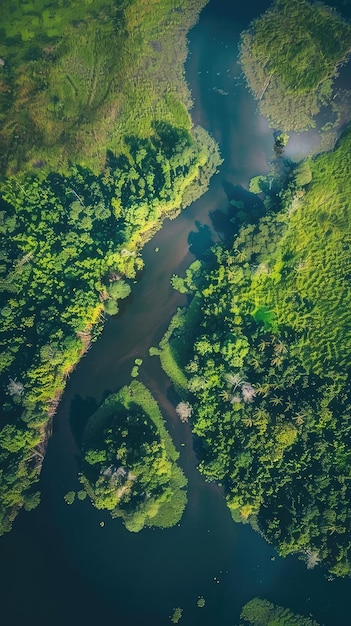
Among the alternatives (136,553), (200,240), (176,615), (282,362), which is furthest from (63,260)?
(176,615)

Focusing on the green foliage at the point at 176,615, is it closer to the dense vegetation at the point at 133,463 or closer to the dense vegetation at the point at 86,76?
the dense vegetation at the point at 133,463

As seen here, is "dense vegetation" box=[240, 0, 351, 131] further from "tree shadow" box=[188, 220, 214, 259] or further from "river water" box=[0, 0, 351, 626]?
"river water" box=[0, 0, 351, 626]

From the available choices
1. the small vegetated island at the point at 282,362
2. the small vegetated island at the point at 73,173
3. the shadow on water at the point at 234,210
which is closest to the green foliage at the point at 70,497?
the small vegetated island at the point at 73,173

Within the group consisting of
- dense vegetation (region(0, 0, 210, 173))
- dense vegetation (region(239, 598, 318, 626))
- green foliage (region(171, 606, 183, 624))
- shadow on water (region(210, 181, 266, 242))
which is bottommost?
dense vegetation (region(239, 598, 318, 626))

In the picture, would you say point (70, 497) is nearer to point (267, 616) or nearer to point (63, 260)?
point (267, 616)

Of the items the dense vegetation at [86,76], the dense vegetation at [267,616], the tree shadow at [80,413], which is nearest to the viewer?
the dense vegetation at [267,616]

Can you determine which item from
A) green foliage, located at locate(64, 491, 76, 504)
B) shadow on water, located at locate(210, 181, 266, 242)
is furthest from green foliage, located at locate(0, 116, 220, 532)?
shadow on water, located at locate(210, 181, 266, 242)
